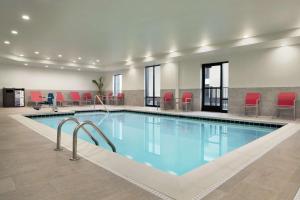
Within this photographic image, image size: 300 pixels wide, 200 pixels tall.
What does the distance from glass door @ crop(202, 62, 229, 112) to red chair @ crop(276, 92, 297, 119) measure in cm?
217

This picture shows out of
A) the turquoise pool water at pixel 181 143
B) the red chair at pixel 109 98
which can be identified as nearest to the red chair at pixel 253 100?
the turquoise pool water at pixel 181 143

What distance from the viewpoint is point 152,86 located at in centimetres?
1188

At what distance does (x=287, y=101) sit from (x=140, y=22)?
17.1 ft

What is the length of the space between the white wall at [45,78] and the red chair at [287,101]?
38.4 ft

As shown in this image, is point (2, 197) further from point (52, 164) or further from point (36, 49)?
point (36, 49)

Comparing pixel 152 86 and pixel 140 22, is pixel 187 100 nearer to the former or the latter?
pixel 152 86

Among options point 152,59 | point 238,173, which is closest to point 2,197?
point 238,173

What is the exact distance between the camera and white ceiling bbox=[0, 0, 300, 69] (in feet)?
13.6

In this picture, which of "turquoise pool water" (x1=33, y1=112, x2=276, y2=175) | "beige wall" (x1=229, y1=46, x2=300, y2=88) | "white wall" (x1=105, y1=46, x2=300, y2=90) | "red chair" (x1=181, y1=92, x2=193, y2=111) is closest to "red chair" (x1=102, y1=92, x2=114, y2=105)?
"white wall" (x1=105, y1=46, x2=300, y2=90)

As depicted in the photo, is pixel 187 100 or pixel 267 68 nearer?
pixel 267 68

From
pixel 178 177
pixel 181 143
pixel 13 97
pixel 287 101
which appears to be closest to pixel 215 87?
pixel 287 101

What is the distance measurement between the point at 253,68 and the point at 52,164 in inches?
287

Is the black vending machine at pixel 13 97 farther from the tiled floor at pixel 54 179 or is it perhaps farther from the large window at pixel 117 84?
the tiled floor at pixel 54 179

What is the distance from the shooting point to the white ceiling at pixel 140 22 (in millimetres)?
4145
